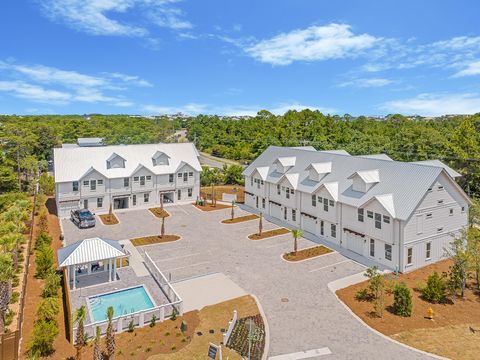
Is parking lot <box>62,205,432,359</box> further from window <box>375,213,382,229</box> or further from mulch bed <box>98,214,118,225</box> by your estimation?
window <box>375,213,382,229</box>

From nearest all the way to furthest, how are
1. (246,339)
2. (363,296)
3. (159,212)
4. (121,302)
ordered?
(246,339) < (121,302) < (363,296) < (159,212)

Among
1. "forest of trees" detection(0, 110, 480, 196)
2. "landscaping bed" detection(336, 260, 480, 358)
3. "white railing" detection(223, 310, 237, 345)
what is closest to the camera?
"white railing" detection(223, 310, 237, 345)

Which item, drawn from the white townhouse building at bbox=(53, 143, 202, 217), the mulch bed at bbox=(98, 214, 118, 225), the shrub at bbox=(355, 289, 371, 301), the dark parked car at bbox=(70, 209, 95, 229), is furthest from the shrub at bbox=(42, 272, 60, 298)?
the white townhouse building at bbox=(53, 143, 202, 217)

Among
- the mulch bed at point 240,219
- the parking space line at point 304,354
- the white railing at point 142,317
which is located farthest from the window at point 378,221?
the white railing at point 142,317

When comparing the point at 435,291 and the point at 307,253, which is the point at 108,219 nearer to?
the point at 307,253

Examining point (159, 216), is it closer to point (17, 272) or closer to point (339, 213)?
point (17, 272)

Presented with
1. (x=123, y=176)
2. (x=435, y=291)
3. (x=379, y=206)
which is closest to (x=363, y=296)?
(x=435, y=291)

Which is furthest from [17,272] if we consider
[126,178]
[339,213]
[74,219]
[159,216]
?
[339,213]
